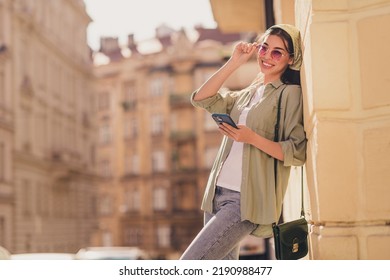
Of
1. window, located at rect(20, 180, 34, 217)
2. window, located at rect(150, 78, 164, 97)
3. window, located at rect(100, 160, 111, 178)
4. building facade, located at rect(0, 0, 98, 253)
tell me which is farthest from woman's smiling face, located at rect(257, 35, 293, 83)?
window, located at rect(100, 160, 111, 178)

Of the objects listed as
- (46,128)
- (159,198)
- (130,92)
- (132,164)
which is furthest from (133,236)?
(46,128)

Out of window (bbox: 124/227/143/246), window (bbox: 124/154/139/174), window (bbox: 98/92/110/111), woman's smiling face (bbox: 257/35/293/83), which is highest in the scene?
window (bbox: 98/92/110/111)

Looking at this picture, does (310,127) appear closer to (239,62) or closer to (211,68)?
(239,62)

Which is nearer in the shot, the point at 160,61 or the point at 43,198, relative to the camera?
the point at 43,198

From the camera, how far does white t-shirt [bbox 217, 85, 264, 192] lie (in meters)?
2.42

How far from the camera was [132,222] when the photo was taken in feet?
133

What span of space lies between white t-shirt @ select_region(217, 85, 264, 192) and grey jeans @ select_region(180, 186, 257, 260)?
0.11ft

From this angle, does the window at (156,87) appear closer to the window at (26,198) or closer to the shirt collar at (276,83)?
the window at (26,198)

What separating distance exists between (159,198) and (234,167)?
38003mm

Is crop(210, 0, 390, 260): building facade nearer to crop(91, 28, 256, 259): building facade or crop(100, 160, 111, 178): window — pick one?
crop(91, 28, 256, 259): building facade

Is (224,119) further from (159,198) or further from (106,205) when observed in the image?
(106,205)
